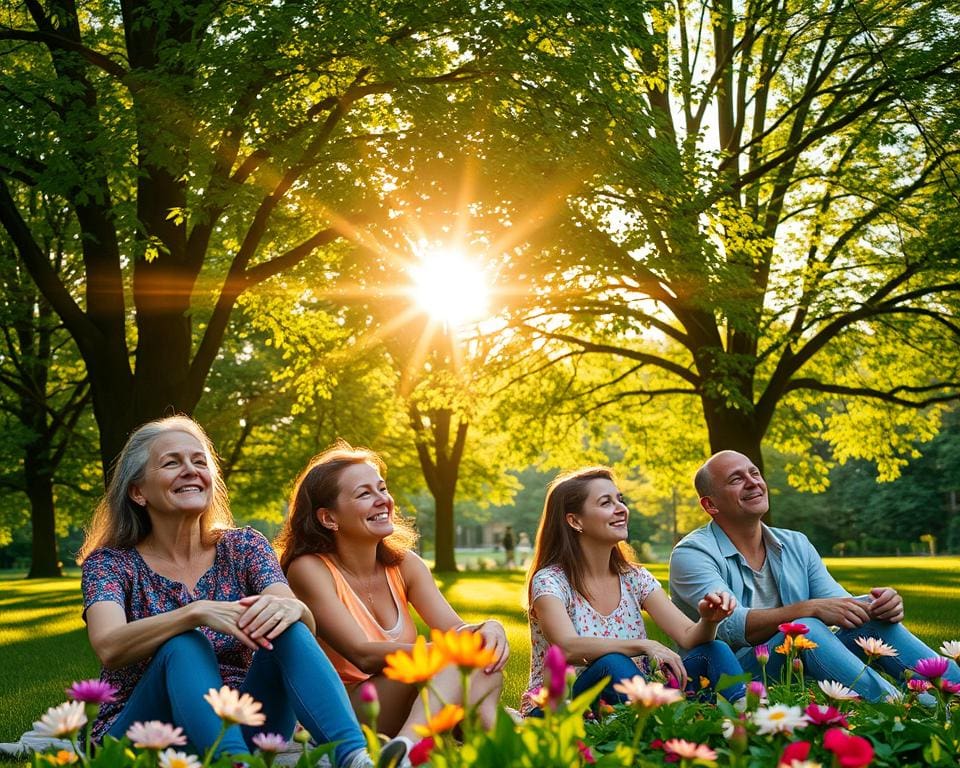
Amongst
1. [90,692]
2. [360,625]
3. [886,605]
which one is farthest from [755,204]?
[90,692]

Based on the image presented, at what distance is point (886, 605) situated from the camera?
5.07 m

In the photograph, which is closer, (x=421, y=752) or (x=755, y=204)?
(x=421, y=752)

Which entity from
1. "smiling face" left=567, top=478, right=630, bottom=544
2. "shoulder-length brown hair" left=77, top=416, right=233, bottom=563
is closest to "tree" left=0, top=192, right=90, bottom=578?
"shoulder-length brown hair" left=77, top=416, right=233, bottom=563

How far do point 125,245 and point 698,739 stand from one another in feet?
29.7

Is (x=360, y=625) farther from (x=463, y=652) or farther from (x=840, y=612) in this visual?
(x=463, y=652)

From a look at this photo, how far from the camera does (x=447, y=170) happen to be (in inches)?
431

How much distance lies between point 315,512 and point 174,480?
0.78m

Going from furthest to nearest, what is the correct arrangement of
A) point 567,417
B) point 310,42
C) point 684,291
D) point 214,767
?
1. point 567,417
2. point 684,291
3. point 310,42
4. point 214,767

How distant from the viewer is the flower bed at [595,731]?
6.37 feet

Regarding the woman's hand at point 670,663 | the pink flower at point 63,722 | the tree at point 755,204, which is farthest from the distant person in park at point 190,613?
the tree at point 755,204

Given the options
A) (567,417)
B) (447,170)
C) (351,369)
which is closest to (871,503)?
(567,417)

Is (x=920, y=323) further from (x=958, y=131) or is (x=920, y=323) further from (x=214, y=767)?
(x=214, y=767)

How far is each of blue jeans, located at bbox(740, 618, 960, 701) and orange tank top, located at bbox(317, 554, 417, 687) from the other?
1743 millimetres

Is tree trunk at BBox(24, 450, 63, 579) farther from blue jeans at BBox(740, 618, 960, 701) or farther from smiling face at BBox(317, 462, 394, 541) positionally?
blue jeans at BBox(740, 618, 960, 701)
